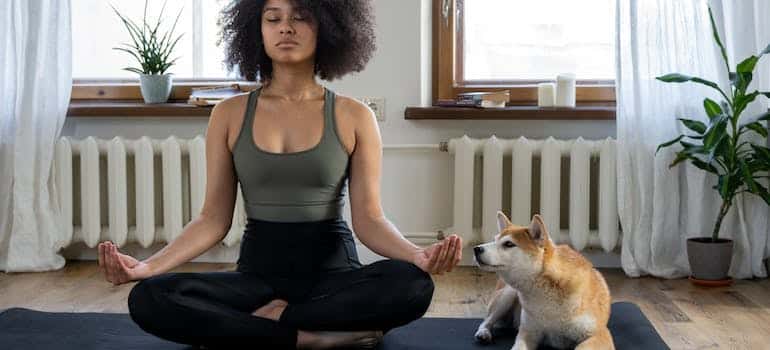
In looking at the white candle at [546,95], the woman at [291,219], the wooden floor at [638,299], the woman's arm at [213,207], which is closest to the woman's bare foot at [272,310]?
the woman at [291,219]

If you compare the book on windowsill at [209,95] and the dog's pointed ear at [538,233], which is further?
the book on windowsill at [209,95]

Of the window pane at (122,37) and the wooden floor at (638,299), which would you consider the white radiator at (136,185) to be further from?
the window pane at (122,37)

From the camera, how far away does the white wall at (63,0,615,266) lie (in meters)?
3.76

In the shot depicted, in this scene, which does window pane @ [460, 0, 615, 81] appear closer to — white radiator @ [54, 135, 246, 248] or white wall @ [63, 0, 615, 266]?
white wall @ [63, 0, 615, 266]

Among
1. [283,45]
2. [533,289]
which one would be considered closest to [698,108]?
[533,289]

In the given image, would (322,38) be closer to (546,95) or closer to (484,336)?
(484,336)

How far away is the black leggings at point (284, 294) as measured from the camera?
217cm

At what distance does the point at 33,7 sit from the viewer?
3.72 m

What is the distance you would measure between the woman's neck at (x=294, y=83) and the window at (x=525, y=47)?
1466 millimetres

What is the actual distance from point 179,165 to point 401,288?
180cm

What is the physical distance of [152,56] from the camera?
3855 mm

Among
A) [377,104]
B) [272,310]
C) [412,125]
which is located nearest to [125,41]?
[377,104]

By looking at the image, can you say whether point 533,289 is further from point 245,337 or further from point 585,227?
point 585,227

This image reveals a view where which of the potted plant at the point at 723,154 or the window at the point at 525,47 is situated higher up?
the window at the point at 525,47
